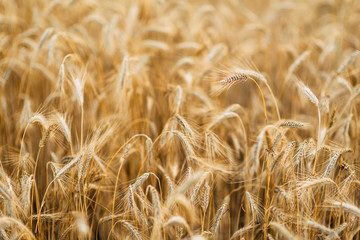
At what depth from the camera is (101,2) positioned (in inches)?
174

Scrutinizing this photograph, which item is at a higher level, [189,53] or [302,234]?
[189,53]

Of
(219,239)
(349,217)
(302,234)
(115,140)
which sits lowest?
(219,239)

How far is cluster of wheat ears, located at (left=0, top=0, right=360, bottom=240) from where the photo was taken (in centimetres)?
173

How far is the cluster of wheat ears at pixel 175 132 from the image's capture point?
1729 millimetres

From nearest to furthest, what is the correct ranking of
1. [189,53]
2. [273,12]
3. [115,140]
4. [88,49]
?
[115,140], [88,49], [189,53], [273,12]

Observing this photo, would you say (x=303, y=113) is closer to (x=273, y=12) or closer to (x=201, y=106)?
(x=201, y=106)

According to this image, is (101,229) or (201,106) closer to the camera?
(101,229)

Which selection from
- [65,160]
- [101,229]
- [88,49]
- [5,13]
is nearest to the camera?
[65,160]

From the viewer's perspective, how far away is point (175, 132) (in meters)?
1.81

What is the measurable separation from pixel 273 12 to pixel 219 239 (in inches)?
131

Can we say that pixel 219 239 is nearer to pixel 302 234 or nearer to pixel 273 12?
pixel 302 234

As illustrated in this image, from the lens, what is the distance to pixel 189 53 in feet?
12.9

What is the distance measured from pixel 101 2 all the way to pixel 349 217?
4.03m

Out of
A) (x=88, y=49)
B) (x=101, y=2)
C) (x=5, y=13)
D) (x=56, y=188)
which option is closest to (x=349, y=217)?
(x=56, y=188)
